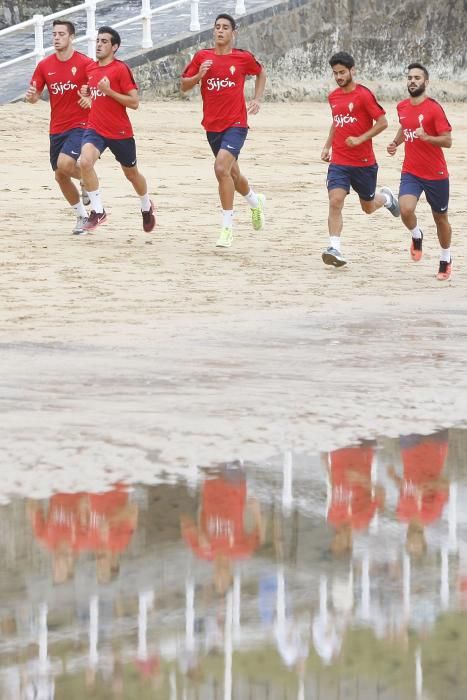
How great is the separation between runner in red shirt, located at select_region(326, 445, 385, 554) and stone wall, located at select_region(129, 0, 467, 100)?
1867 centimetres

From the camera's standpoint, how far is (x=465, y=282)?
1279 centimetres

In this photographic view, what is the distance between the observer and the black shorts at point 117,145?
1390cm

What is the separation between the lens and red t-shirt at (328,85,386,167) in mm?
12570

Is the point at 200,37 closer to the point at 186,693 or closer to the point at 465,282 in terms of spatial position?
the point at 465,282

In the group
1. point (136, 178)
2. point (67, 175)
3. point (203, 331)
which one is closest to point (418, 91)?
point (203, 331)

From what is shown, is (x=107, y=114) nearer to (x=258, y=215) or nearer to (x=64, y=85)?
(x=64, y=85)

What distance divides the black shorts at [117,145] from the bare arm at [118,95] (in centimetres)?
39

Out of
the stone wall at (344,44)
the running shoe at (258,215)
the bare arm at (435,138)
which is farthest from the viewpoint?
the stone wall at (344,44)

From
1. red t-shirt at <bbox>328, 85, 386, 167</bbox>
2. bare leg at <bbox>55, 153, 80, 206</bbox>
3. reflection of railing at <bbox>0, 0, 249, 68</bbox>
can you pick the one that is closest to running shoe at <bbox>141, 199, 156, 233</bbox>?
bare leg at <bbox>55, 153, 80, 206</bbox>

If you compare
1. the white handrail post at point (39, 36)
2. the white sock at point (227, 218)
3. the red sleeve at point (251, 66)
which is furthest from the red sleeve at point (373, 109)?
the white handrail post at point (39, 36)

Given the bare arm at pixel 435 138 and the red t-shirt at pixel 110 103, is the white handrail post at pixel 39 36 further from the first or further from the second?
the bare arm at pixel 435 138

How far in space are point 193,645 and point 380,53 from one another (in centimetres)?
2372

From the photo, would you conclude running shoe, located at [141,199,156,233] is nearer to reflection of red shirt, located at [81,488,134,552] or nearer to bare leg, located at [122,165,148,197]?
bare leg, located at [122,165,148,197]

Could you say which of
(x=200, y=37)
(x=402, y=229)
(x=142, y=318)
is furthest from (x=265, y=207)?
(x=200, y=37)
